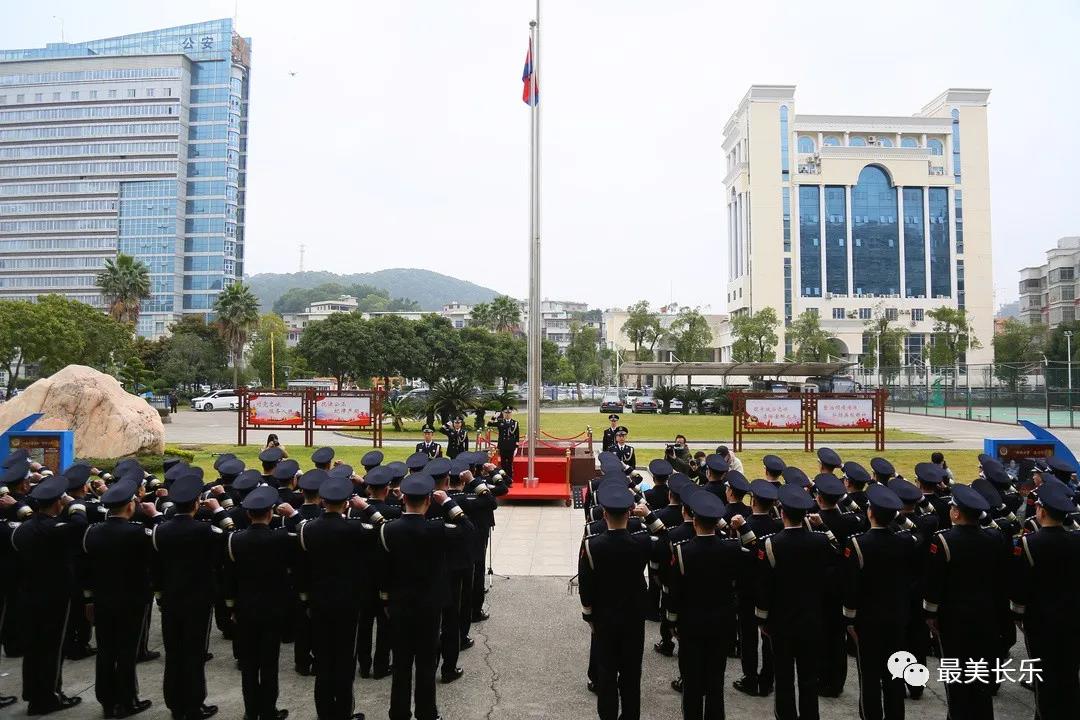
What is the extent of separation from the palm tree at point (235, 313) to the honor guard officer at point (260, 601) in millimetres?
61674

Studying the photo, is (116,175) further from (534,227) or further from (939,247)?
(939,247)

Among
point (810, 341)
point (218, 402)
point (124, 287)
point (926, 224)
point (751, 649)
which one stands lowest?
point (751, 649)

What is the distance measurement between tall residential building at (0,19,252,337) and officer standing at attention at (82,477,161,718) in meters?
111

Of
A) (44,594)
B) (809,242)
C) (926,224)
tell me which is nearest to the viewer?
(44,594)

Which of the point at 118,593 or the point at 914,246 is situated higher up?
the point at 914,246

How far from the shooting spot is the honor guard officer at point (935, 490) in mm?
7219

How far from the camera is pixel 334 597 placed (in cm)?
536

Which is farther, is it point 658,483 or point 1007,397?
point 1007,397

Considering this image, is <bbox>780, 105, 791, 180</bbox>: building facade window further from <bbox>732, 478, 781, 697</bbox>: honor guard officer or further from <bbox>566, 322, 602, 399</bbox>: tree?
<bbox>732, 478, 781, 697</bbox>: honor guard officer

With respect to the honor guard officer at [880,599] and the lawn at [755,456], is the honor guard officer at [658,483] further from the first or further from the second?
the lawn at [755,456]

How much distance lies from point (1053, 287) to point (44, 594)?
121668 mm

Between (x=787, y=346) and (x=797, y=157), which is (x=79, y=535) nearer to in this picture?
(x=787, y=346)

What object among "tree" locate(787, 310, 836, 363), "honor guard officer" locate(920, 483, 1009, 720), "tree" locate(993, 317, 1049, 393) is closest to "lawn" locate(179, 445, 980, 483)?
"honor guard officer" locate(920, 483, 1009, 720)

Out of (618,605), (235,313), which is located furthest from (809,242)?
(618,605)
